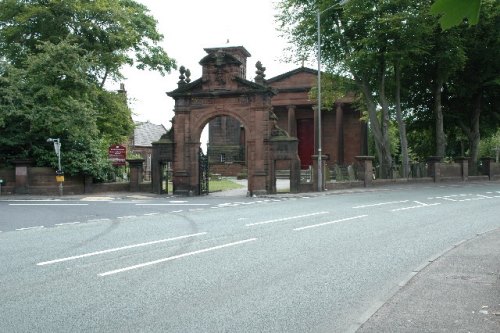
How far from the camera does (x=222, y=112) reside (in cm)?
2895

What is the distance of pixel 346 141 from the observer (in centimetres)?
5516

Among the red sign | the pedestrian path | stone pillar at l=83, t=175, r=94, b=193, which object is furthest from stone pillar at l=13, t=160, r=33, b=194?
the pedestrian path

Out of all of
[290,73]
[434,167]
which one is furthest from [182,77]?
[290,73]

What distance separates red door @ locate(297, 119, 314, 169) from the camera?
189 ft

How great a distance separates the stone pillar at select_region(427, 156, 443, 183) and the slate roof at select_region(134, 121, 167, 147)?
4166 cm

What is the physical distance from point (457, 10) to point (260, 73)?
89.4 feet

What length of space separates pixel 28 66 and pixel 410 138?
132 feet

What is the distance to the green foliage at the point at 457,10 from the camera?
1907 mm

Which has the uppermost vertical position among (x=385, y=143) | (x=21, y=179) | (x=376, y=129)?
(x=376, y=129)

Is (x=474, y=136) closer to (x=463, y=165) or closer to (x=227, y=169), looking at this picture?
(x=463, y=165)

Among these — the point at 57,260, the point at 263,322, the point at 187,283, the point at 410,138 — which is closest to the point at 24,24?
the point at 57,260

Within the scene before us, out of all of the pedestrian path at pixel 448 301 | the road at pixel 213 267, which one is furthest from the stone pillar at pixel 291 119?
the pedestrian path at pixel 448 301

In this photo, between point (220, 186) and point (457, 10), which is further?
point (220, 186)

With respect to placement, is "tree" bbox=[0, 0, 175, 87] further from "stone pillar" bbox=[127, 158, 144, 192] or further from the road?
the road
